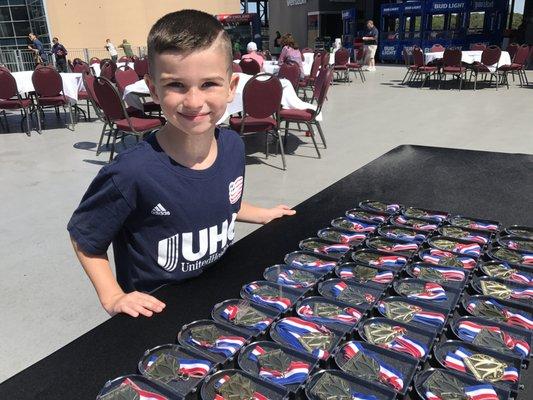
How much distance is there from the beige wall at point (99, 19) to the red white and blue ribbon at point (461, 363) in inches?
880

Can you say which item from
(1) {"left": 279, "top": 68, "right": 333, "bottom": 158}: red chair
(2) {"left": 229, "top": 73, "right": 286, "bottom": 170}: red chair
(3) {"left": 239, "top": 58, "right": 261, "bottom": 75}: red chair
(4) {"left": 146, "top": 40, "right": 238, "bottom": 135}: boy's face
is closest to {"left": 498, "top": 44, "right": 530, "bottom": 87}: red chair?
(3) {"left": 239, "top": 58, "right": 261, "bottom": 75}: red chair

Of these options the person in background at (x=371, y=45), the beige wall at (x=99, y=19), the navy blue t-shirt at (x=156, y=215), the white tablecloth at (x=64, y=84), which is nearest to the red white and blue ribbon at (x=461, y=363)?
the navy blue t-shirt at (x=156, y=215)

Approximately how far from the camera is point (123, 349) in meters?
0.66

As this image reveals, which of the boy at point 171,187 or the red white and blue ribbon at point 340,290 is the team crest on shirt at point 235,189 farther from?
the red white and blue ribbon at point 340,290

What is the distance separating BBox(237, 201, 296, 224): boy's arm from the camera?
3.95 ft

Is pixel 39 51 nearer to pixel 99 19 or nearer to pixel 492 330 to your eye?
pixel 99 19

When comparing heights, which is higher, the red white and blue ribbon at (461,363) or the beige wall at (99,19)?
the beige wall at (99,19)

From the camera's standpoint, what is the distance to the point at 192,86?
80 centimetres

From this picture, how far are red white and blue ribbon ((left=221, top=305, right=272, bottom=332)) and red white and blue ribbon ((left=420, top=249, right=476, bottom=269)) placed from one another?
0.36 meters

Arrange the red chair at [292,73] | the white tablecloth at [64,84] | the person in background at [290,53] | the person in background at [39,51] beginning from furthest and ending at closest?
1. the person in background at [39,51]
2. the person in background at [290,53]
3. the white tablecloth at [64,84]
4. the red chair at [292,73]

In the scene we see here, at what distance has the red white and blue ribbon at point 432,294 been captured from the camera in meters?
0.74

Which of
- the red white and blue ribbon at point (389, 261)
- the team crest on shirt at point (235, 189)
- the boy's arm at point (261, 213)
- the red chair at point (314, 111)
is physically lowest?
the red chair at point (314, 111)

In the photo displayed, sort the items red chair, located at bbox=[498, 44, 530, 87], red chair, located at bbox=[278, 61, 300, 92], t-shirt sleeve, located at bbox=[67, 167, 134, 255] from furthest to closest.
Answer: red chair, located at bbox=[498, 44, 530, 87] < red chair, located at bbox=[278, 61, 300, 92] < t-shirt sleeve, located at bbox=[67, 167, 134, 255]

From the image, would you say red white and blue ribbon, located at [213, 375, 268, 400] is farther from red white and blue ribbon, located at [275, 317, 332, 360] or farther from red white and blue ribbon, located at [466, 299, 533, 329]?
red white and blue ribbon, located at [466, 299, 533, 329]
